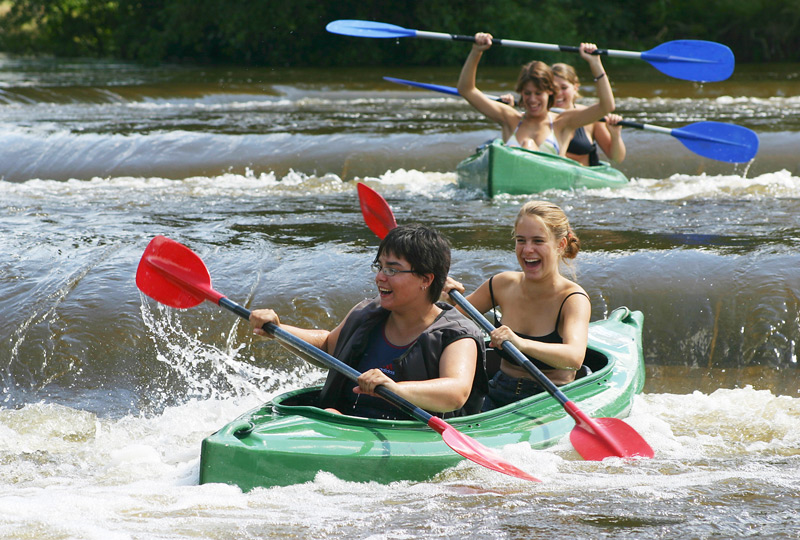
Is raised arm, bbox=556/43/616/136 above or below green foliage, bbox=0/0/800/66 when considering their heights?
below

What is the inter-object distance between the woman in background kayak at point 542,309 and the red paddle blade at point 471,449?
1.63 feet

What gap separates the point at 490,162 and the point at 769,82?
10827 mm

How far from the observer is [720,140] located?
312 inches

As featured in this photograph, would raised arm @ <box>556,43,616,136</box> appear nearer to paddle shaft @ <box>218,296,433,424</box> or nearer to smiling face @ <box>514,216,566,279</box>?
smiling face @ <box>514,216,566,279</box>

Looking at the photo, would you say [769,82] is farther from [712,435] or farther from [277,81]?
[712,435]

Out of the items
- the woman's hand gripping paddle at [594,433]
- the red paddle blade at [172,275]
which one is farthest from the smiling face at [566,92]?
the red paddle blade at [172,275]

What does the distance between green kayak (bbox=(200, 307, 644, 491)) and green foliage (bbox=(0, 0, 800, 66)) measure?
17.4 meters

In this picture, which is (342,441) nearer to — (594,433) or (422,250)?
(422,250)

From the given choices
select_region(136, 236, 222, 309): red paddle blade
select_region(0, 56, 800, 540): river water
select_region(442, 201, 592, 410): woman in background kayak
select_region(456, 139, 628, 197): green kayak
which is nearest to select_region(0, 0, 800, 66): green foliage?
select_region(0, 56, 800, 540): river water

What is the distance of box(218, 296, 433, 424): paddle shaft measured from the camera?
2.97 meters

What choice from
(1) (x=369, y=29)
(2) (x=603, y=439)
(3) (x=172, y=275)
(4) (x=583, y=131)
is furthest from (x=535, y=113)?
(2) (x=603, y=439)

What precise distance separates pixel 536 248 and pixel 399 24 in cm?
1833

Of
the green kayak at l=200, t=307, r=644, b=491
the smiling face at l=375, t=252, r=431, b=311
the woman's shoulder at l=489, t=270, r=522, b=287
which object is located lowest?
the green kayak at l=200, t=307, r=644, b=491

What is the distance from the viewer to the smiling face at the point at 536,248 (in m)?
3.53
